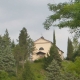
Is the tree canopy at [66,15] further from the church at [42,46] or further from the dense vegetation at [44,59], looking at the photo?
the church at [42,46]

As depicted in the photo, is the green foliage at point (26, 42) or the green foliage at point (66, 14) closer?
the green foliage at point (66, 14)

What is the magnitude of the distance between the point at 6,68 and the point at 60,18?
4898 cm

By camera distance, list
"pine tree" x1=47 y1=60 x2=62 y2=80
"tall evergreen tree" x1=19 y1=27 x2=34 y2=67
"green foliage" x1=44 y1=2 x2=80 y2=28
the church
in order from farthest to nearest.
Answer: the church, "tall evergreen tree" x1=19 y1=27 x2=34 y2=67, "pine tree" x1=47 y1=60 x2=62 y2=80, "green foliage" x1=44 y1=2 x2=80 y2=28

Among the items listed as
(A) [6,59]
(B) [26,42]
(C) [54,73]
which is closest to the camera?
(C) [54,73]

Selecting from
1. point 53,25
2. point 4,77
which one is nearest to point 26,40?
point 4,77

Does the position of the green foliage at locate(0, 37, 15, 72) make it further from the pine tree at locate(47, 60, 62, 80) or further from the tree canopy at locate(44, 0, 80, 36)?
the tree canopy at locate(44, 0, 80, 36)

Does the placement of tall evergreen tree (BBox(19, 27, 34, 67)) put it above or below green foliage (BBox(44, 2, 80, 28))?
above

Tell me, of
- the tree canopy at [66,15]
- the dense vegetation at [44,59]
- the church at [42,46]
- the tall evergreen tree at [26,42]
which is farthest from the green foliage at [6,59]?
the tree canopy at [66,15]

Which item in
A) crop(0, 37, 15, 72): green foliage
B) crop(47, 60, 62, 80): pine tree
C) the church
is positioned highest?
the church

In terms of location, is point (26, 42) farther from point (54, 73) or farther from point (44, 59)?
point (54, 73)

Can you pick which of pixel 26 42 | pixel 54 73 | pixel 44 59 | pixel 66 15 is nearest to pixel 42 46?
pixel 26 42

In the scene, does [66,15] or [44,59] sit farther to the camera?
[44,59]

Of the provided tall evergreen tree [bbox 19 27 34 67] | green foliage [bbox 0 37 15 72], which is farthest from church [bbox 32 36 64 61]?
green foliage [bbox 0 37 15 72]

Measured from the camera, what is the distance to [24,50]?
213ft
